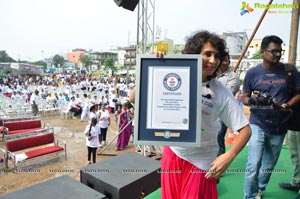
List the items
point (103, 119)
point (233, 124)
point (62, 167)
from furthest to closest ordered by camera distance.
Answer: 1. point (103, 119)
2. point (62, 167)
3. point (233, 124)

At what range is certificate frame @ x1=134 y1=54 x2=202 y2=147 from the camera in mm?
1440

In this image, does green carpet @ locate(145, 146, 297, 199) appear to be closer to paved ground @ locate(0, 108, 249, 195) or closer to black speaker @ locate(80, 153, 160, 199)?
black speaker @ locate(80, 153, 160, 199)

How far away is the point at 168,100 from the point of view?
1483mm

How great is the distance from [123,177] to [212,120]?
2021mm

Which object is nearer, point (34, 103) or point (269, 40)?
point (269, 40)

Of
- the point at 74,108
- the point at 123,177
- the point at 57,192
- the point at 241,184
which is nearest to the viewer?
the point at 57,192

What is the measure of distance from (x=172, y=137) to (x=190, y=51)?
23.2 inches

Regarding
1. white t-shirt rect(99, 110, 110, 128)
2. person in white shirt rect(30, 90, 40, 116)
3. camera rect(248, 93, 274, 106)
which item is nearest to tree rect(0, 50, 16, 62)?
person in white shirt rect(30, 90, 40, 116)

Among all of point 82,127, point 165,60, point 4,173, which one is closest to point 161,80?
point 165,60

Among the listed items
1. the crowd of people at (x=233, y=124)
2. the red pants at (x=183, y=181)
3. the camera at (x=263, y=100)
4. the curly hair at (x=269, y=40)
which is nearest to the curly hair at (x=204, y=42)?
the crowd of people at (x=233, y=124)

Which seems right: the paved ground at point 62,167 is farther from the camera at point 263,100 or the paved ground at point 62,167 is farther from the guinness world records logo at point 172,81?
the guinness world records logo at point 172,81

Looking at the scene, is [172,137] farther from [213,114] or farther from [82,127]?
[82,127]

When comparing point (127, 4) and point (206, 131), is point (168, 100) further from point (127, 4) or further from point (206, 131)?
point (127, 4)

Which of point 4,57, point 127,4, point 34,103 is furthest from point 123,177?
point 4,57
